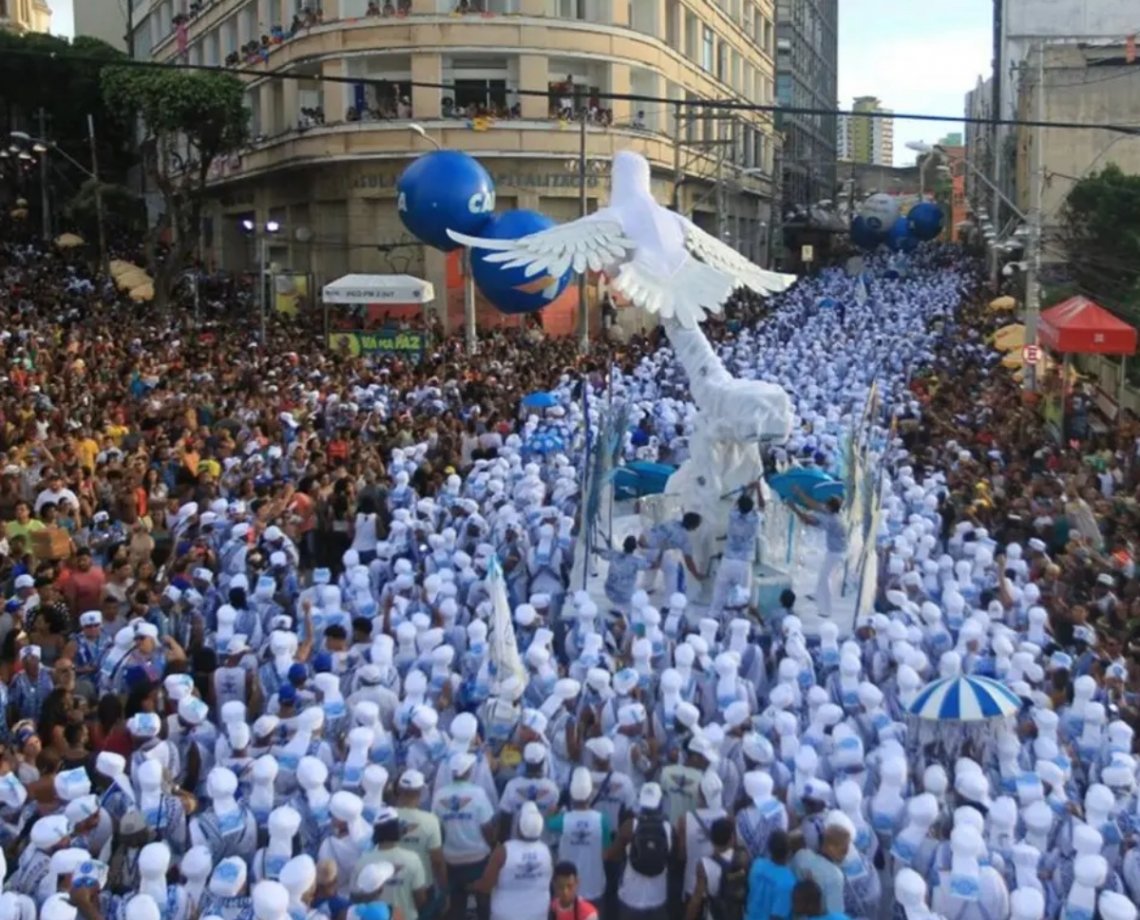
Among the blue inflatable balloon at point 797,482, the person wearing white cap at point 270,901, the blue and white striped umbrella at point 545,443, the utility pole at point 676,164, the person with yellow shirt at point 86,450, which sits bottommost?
the person wearing white cap at point 270,901

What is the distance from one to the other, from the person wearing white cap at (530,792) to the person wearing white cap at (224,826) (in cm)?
120

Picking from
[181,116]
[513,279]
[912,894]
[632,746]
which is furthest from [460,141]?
[912,894]

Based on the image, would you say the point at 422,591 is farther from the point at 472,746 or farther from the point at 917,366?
the point at 917,366

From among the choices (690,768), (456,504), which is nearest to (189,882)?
(690,768)

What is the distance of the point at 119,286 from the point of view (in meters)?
33.4

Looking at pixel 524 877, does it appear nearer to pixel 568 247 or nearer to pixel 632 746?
pixel 632 746

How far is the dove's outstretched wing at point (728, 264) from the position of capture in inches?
492

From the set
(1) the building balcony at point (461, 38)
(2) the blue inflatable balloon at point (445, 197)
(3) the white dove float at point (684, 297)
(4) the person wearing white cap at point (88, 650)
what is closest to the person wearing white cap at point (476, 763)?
(4) the person wearing white cap at point (88, 650)

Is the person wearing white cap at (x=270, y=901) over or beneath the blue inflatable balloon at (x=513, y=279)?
beneath

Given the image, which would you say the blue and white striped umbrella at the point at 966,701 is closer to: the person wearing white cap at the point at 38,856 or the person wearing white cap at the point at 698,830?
the person wearing white cap at the point at 698,830

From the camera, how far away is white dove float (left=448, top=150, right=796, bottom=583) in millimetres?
11328

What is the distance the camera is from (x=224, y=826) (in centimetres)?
598

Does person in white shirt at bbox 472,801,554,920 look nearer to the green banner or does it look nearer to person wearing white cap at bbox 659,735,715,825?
person wearing white cap at bbox 659,735,715,825

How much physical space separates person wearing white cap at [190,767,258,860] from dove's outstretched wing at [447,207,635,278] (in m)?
5.88
